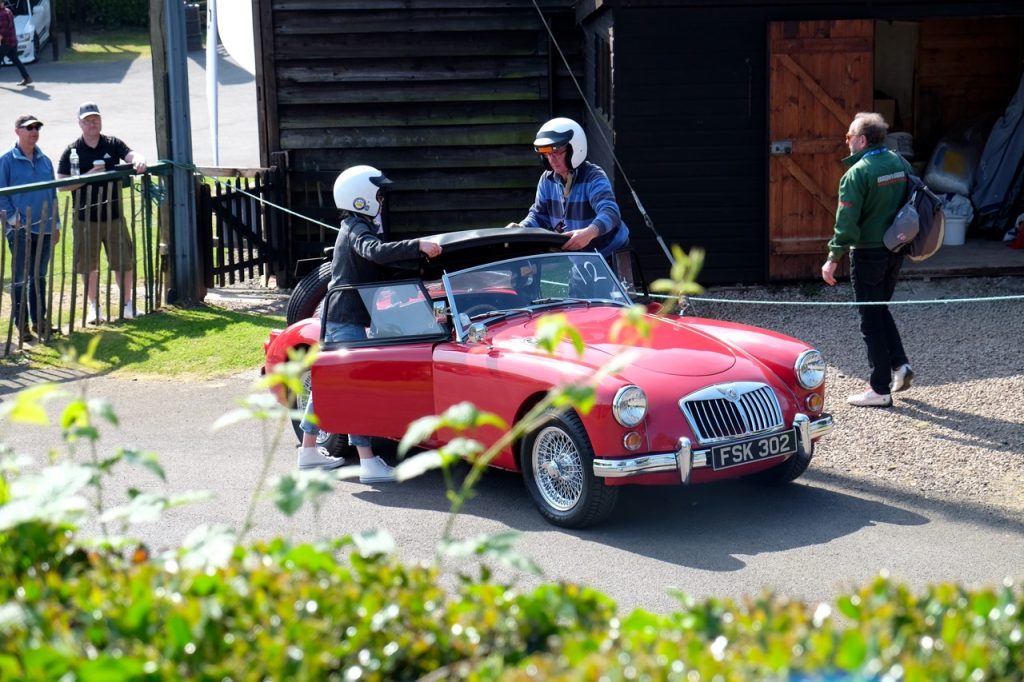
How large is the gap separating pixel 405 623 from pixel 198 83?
1162 inches

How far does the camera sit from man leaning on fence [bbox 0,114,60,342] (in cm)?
1148

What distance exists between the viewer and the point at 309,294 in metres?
9.60

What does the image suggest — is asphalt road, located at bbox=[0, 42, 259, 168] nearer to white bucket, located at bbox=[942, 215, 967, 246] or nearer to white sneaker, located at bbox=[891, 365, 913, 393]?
white bucket, located at bbox=[942, 215, 967, 246]

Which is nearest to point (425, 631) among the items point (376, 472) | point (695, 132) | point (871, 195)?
point (376, 472)

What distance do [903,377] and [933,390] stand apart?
0.37 meters

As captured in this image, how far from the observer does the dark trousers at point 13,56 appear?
97.9ft

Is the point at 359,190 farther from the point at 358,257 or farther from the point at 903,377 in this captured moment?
the point at 903,377

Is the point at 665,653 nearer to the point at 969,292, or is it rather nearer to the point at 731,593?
the point at 731,593

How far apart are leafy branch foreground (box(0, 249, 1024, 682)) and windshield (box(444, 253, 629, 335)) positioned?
430 centimetres

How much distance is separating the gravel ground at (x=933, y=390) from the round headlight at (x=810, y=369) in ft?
2.61

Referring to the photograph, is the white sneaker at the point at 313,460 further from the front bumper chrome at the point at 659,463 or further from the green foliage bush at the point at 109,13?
the green foliage bush at the point at 109,13

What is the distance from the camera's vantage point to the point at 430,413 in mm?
7699

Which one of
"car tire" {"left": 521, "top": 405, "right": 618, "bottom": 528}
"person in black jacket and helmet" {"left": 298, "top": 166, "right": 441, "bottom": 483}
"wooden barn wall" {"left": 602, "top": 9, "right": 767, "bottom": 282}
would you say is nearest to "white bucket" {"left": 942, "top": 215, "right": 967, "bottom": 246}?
"wooden barn wall" {"left": 602, "top": 9, "right": 767, "bottom": 282}

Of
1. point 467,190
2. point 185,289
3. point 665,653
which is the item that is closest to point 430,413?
point 665,653
